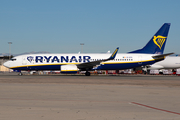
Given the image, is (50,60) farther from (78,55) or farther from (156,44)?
(156,44)

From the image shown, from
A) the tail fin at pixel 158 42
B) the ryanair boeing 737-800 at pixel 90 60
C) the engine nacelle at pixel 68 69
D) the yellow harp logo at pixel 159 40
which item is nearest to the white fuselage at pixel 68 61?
the ryanair boeing 737-800 at pixel 90 60

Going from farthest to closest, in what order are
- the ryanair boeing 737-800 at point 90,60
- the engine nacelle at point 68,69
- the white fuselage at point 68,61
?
the white fuselage at point 68,61, the ryanair boeing 737-800 at point 90,60, the engine nacelle at point 68,69

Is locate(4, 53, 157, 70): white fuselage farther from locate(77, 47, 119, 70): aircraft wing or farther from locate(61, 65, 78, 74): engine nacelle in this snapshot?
locate(61, 65, 78, 74): engine nacelle

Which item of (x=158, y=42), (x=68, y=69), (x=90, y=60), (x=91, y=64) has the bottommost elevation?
(x=68, y=69)

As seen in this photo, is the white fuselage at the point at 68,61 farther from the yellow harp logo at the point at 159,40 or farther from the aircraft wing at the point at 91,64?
the yellow harp logo at the point at 159,40

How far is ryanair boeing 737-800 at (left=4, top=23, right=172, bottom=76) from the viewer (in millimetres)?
42656

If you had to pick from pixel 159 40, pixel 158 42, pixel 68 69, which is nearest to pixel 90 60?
pixel 68 69

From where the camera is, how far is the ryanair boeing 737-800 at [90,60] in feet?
140

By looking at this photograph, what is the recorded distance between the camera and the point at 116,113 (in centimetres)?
892

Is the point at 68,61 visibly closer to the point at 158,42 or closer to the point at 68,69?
the point at 68,69

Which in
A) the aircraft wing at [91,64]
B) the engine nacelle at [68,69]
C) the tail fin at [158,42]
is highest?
the tail fin at [158,42]

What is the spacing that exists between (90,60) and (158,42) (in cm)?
1412

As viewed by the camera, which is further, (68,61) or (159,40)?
(159,40)

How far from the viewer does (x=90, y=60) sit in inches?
1725
